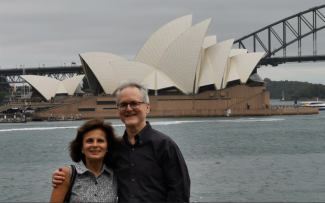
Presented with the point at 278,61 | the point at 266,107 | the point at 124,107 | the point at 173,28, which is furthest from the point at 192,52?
the point at 124,107

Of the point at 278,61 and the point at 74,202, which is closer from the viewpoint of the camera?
the point at 74,202

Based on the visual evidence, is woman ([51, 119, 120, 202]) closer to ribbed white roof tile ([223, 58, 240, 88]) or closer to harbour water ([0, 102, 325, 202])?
harbour water ([0, 102, 325, 202])

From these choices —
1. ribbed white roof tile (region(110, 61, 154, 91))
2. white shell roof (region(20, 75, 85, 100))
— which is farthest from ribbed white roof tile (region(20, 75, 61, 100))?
ribbed white roof tile (region(110, 61, 154, 91))

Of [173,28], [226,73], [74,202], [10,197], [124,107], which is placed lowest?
[10,197]

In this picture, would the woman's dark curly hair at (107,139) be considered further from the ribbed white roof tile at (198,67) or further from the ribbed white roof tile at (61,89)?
the ribbed white roof tile at (61,89)

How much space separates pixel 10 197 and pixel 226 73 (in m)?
49.7

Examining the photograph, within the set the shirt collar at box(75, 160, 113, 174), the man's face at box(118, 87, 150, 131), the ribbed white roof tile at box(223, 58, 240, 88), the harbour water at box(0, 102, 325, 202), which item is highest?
the ribbed white roof tile at box(223, 58, 240, 88)

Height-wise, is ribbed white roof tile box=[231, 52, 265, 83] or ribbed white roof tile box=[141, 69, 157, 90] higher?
ribbed white roof tile box=[231, 52, 265, 83]

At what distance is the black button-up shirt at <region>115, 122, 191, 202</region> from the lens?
3.88 m

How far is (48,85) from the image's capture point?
72.9 meters

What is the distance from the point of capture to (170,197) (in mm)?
3896

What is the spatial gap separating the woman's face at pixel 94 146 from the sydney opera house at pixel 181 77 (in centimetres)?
5367

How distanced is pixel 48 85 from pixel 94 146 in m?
70.9

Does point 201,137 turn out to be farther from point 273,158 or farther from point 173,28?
point 173,28
